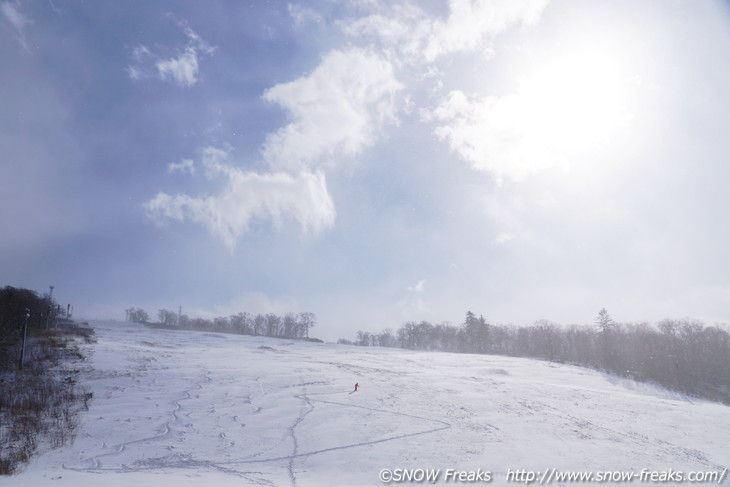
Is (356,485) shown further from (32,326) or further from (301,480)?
(32,326)

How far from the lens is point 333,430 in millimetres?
15562

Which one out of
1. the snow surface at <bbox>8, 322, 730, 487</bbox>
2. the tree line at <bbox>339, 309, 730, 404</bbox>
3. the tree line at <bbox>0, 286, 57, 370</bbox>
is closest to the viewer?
the snow surface at <bbox>8, 322, 730, 487</bbox>

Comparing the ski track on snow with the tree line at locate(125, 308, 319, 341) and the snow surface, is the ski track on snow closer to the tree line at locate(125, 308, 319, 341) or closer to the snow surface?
the snow surface

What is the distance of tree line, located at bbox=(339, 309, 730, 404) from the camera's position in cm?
6188

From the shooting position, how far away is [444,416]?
1855 centimetres

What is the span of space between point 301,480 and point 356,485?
64.3 inches

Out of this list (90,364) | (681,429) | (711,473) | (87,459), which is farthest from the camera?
(90,364)

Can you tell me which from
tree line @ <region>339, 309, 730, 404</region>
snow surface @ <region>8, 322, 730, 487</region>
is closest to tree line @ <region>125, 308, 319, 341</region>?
tree line @ <region>339, 309, 730, 404</region>

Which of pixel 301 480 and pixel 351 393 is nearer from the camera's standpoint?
pixel 301 480

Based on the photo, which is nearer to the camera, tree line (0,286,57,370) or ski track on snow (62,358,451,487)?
ski track on snow (62,358,451,487)

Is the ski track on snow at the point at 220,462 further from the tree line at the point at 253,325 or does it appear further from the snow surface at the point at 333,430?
the tree line at the point at 253,325

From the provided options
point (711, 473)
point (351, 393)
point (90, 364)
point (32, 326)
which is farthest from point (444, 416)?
point (32, 326)

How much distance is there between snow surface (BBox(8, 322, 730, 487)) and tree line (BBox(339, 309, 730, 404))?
40.3 m

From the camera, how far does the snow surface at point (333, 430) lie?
459 inches
